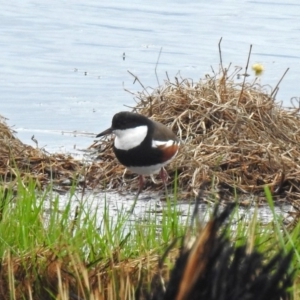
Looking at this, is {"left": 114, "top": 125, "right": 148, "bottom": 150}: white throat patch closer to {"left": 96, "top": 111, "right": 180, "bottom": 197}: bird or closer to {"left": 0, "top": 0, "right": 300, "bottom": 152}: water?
{"left": 96, "top": 111, "right": 180, "bottom": 197}: bird

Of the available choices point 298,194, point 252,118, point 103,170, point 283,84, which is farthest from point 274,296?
point 283,84

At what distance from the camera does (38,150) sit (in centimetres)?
806

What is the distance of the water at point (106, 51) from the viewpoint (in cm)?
986

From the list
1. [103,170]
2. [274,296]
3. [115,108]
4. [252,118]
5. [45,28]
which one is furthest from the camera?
[45,28]

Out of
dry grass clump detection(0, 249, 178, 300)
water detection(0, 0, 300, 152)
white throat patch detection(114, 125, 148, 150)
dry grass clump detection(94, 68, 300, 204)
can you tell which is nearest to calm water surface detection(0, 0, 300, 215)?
water detection(0, 0, 300, 152)

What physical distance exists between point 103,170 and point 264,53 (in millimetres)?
4726

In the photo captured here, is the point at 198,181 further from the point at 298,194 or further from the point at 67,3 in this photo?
the point at 67,3

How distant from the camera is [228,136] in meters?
8.16

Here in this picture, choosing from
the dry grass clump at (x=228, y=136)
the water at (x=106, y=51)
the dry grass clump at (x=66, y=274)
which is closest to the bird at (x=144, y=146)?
the dry grass clump at (x=228, y=136)

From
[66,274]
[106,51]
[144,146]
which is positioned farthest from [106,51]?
[66,274]

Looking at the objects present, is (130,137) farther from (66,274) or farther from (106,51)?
(106,51)

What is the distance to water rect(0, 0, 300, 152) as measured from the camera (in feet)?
32.3

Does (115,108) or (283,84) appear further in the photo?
(283,84)

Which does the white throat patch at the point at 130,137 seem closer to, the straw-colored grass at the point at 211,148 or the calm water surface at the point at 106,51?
the straw-colored grass at the point at 211,148
